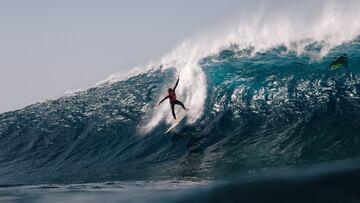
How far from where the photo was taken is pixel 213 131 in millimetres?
17109

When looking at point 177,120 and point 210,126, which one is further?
point 177,120

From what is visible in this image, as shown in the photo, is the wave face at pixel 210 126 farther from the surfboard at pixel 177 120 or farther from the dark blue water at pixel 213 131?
the surfboard at pixel 177 120

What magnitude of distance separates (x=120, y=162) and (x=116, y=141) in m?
2.95

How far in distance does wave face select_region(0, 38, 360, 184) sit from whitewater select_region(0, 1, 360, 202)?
66 millimetres

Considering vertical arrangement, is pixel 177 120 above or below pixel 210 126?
above

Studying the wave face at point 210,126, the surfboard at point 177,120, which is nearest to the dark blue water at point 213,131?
the wave face at point 210,126

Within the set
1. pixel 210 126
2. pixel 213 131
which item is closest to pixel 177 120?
pixel 210 126

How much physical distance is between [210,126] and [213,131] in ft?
1.74

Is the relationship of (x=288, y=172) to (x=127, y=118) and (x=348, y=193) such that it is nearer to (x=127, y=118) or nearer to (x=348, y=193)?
(x=348, y=193)

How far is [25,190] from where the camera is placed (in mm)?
13023

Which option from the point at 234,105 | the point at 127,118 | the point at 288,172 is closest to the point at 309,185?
the point at 288,172

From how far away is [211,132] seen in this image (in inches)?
672

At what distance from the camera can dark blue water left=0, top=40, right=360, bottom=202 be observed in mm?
12641

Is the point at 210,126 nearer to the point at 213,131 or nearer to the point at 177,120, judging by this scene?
the point at 213,131
